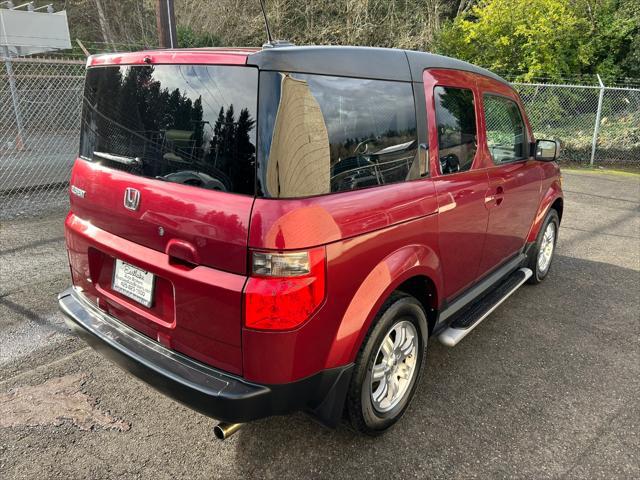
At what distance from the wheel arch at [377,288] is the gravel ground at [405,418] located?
591mm

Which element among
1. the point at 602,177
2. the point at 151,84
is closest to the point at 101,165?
the point at 151,84

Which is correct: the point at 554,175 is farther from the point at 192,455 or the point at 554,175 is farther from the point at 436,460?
the point at 192,455

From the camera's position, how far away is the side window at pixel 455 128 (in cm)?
272

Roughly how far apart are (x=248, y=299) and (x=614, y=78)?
16068 millimetres

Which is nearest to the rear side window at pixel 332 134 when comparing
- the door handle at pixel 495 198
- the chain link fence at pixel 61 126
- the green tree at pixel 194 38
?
the door handle at pixel 495 198

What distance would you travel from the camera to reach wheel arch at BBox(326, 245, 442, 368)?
2.09 m

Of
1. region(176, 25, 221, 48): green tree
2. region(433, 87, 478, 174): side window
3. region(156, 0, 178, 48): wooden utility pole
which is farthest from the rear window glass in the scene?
region(176, 25, 221, 48): green tree

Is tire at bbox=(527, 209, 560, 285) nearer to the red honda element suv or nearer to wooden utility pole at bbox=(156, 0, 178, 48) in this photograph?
the red honda element suv

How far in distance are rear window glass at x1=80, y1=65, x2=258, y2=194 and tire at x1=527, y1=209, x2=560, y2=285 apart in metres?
3.28

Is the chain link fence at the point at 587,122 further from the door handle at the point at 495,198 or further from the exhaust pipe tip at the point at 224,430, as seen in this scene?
the exhaust pipe tip at the point at 224,430

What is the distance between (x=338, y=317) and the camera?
6.68 ft

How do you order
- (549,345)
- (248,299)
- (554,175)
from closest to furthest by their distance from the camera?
(248,299), (549,345), (554,175)

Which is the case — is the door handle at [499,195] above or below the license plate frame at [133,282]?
above

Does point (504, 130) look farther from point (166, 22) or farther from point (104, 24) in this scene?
point (104, 24)
